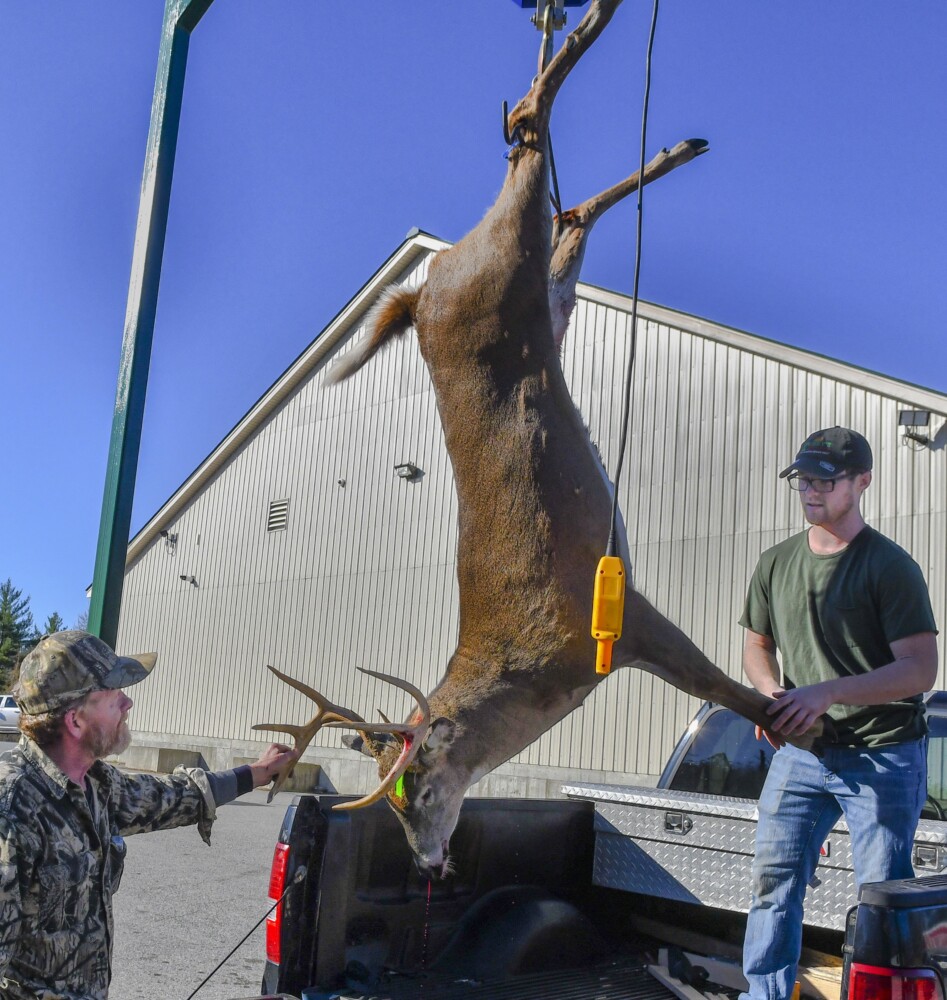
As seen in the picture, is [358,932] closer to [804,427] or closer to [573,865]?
[573,865]

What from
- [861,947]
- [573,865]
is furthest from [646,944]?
[861,947]

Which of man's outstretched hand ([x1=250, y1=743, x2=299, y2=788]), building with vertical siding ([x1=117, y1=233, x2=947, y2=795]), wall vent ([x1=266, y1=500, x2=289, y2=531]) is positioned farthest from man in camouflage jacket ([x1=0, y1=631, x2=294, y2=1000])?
wall vent ([x1=266, y1=500, x2=289, y2=531])

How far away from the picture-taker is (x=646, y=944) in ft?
15.1

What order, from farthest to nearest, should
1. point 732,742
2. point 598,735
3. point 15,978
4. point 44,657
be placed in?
point 598,735 < point 732,742 < point 44,657 < point 15,978

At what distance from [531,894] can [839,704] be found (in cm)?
155

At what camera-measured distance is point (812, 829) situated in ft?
11.6

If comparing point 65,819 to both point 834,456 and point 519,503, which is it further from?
point 834,456

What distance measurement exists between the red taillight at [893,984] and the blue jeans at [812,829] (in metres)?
0.98

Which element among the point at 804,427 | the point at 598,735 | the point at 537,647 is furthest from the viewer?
the point at 598,735

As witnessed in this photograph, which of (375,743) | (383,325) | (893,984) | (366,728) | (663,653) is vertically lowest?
(893,984)

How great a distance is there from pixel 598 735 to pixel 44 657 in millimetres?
14363

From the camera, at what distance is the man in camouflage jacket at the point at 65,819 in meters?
2.60

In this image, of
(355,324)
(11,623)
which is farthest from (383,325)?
(11,623)

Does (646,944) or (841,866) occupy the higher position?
(841,866)
